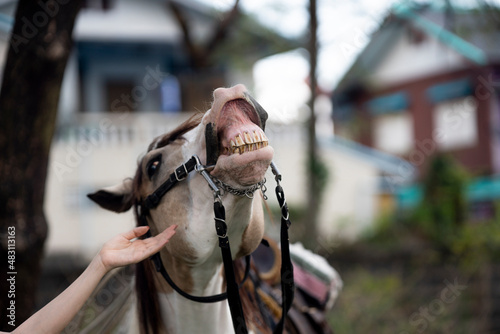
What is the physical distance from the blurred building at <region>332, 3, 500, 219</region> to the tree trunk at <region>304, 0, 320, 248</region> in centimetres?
363

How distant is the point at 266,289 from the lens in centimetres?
260

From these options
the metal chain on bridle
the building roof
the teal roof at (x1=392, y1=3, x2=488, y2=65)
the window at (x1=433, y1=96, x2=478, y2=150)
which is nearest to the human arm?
the metal chain on bridle

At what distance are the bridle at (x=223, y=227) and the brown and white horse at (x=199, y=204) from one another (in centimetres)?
2

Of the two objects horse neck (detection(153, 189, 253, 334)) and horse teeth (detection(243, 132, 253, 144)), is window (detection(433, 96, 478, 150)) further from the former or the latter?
horse teeth (detection(243, 132, 253, 144))

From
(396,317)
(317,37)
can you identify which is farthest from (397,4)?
(396,317)

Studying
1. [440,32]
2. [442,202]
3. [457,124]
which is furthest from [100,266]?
[457,124]

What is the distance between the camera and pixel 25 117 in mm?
2502

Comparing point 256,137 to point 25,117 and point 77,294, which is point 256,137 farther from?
point 25,117

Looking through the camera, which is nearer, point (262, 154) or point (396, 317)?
point (262, 154)

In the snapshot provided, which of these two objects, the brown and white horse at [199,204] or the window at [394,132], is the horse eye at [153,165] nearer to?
the brown and white horse at [199,204]

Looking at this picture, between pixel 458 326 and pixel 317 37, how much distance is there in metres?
4.16

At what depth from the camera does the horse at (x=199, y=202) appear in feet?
4.71

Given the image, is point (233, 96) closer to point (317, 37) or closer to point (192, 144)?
point (192, 144)

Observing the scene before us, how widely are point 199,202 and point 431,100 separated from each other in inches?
579
